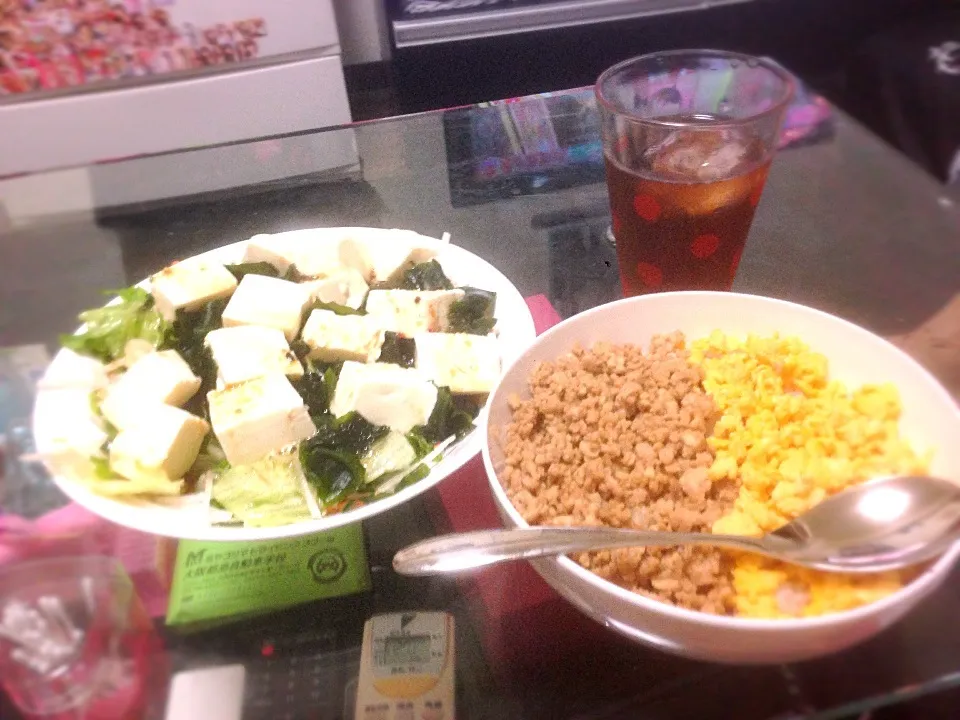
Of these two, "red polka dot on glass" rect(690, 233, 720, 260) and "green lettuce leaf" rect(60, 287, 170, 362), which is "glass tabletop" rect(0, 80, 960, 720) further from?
"red polka dot on glass" rect(690, 233, 720, 260)

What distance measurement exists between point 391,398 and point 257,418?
14cm

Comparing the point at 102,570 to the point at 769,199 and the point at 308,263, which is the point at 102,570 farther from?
the point at 769,199

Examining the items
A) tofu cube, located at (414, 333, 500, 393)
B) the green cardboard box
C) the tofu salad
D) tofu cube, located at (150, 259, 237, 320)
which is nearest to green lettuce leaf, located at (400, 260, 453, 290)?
the tofu salad

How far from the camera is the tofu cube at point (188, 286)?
0.91m

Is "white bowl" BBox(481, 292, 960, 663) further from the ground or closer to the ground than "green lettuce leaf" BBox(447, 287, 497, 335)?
further from the ground

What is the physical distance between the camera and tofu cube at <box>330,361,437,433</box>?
2.54 ft

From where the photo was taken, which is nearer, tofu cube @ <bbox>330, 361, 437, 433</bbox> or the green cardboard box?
the green cardboard box

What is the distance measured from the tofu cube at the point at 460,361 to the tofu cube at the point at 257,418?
14cm

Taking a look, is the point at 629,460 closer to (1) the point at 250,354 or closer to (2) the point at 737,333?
(2) the point at 737,333

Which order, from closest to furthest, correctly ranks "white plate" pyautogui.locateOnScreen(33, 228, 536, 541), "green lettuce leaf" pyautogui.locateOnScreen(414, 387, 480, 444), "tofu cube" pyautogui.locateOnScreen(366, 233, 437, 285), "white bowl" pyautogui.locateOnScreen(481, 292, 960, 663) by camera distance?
"white bowl" pyautogui.locateOnScreen(481, 292, 960, 663) → "white plate" pyautogui.locateOnScreen(33, 228, 536, 541) → "green lettuce leaf" pyautogui.locateOnScreen(414, 387, 480, 444) → "tofu cube" pyautogui.locateOnScreen(366, 233, 437, 285)

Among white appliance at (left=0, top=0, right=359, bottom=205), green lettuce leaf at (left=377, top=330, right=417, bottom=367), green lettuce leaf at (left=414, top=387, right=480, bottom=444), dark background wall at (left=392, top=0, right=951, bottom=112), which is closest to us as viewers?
green lettuce leaf at (left=414, top=387, right=480, bottom=444)

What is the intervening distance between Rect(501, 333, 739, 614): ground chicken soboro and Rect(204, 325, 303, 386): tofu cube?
29 centimetres

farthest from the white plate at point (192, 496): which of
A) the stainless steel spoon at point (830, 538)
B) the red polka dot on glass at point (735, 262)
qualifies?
the red polka dot on glass at point (735, 262)

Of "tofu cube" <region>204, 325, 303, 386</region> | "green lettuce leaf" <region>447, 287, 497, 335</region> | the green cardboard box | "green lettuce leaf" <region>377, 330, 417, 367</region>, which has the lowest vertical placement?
the green cardboard box
